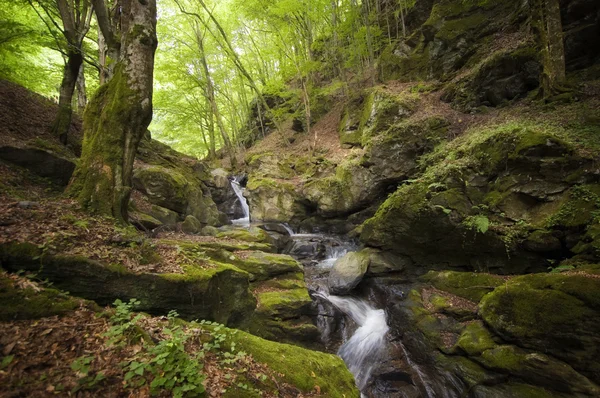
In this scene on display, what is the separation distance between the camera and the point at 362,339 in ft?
24.3

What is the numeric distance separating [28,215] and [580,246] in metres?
10.4

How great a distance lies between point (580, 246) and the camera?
19.9 feet

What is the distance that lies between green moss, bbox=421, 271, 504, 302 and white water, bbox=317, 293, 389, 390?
6.36 ft

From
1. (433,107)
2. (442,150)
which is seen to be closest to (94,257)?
(442,150)

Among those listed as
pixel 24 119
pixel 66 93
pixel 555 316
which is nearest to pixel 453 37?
pixel 555 316

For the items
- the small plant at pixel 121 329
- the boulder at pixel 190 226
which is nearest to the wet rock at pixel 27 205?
the small plant at pixel 121 329

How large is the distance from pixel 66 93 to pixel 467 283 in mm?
13073

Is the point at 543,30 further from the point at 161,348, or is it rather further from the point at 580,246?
the point at 161,348

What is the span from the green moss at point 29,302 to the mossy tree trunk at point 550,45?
13192mm

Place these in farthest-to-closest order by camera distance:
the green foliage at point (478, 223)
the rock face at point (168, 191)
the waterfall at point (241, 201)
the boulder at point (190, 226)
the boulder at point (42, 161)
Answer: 1. the waterfall at point (241, 201)
2. the rock face at point (168, 191)
3. the boulder at point (190, 226)
4. the green foliage at point (478, 223)
5. the boulder at point (42, 161)

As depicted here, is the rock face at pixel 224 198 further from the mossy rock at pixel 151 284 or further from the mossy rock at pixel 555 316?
the mossy rock at pixel 555 316

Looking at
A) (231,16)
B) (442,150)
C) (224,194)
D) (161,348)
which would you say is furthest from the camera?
(231,16)

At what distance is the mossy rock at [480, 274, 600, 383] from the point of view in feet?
15.3

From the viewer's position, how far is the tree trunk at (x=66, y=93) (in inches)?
329
